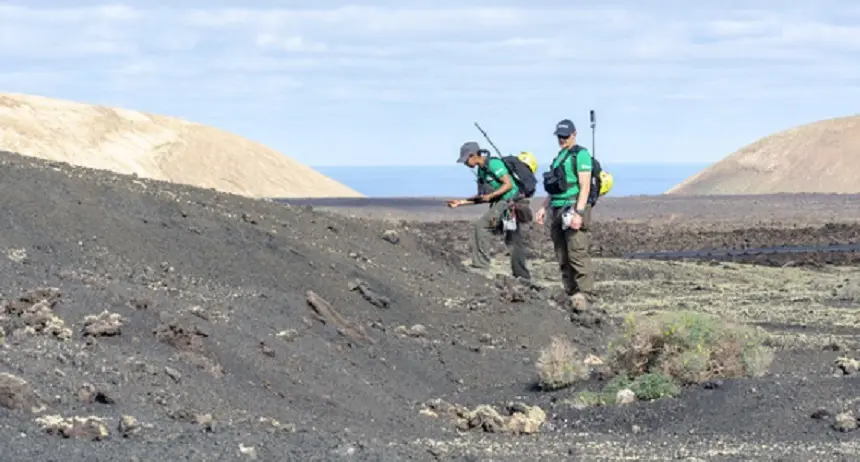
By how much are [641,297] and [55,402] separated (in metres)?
13.5

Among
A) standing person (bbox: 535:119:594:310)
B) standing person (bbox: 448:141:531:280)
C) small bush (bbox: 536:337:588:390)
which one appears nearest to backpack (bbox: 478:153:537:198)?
standing person (bbox: 448:141:531:280)

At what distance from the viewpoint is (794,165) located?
82.4m

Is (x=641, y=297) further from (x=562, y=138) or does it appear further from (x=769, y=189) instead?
(x=769, y=189)

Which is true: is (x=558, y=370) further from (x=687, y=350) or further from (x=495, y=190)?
(x=495, y=190)

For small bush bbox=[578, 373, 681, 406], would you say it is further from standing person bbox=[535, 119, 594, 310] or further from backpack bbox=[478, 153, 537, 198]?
backpack bbox=[478, 153, 537, 198]

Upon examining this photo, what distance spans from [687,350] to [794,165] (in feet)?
240

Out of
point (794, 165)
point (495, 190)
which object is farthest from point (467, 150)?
point (794, 165)

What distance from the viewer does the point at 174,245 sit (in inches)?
627

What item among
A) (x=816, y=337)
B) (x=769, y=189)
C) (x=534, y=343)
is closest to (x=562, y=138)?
(x=534, y=343)

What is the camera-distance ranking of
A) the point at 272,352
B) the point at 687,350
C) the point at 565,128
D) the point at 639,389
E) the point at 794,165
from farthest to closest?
the point at 794,165
the point at 565,128
the point at 272,352
the point at 687,350
the point at 639,389

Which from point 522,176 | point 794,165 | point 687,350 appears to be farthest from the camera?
point 794,165

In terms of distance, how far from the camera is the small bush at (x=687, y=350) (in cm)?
1124

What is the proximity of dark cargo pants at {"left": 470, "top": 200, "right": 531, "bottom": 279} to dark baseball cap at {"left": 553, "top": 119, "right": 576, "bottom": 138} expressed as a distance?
269 cm

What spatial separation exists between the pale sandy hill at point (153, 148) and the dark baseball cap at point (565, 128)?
155 ft
